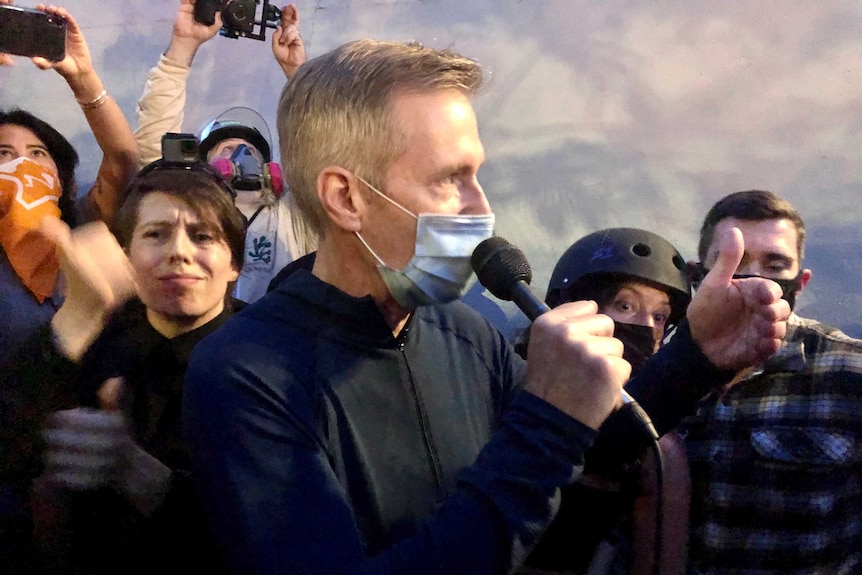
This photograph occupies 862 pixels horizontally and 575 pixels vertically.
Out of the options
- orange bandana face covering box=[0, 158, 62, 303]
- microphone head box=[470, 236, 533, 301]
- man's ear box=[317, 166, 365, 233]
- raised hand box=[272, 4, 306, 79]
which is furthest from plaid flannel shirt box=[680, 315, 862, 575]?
raised hand box=[272, 4, 306, 79]

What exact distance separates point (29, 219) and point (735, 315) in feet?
5.19

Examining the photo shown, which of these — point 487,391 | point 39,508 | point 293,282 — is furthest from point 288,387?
point 39,508

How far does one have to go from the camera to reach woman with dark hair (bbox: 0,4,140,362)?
159 centimetres

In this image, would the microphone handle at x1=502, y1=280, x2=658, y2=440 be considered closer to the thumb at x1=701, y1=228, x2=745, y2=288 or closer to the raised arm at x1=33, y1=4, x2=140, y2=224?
the thumb at x1=701, y1=228, x2=745, y2=288

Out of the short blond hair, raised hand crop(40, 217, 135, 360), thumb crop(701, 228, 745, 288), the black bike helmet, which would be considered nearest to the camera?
the short blond hair

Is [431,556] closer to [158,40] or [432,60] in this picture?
[432,60]

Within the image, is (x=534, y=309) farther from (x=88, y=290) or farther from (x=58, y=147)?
(x=58, y=147)

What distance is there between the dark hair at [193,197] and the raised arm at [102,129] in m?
0.34

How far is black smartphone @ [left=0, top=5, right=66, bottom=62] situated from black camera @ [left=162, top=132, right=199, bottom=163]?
1.25ft

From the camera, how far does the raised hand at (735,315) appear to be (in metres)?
1.13

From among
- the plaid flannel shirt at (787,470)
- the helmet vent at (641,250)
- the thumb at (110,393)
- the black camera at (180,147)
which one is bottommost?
the plaid flannel shirt at (787,470)

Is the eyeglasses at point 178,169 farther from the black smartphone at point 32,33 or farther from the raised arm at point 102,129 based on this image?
the black smartphone at point 32,33

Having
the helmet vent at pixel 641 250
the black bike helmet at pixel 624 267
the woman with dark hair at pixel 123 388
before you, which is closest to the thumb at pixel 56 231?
the woman with dark hair at pixel 123 388

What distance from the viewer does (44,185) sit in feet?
5.85
